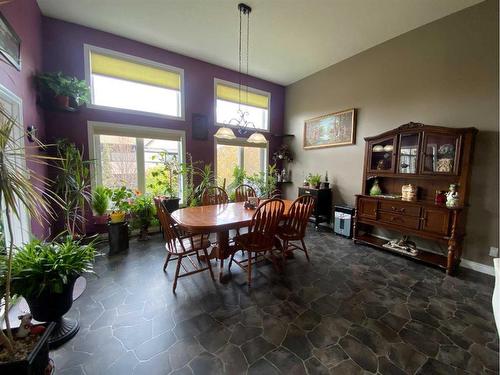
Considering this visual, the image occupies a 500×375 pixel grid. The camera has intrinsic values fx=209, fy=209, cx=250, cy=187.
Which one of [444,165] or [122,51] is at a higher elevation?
[122,51]

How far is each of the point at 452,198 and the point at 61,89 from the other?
518 cm

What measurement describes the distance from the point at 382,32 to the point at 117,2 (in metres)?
3.73

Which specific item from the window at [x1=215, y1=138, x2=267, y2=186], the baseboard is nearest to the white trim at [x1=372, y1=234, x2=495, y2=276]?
the baseboard

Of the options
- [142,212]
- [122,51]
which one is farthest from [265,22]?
[142,212]

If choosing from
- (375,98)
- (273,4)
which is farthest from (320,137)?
(273,4)

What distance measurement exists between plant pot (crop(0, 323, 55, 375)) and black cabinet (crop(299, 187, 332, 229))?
3.85 meters

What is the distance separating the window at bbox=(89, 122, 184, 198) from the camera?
3421 mm

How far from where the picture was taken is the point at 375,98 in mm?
3574

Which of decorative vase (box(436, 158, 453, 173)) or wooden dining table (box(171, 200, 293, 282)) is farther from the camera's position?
decorative vase (box(436, 158, 453, 173))

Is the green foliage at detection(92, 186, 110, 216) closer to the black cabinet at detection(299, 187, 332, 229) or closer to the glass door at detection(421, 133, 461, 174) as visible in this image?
the black cabinet at detection(299, 187, 332, 229)

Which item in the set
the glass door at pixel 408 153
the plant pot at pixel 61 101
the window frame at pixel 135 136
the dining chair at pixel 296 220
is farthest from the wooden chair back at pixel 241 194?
the plant pot at pixel 61 101

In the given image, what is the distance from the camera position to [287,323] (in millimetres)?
1736

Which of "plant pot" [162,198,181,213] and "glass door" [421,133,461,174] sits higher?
"glass door" [421,133,461,174]

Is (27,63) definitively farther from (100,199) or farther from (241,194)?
(241,194)
